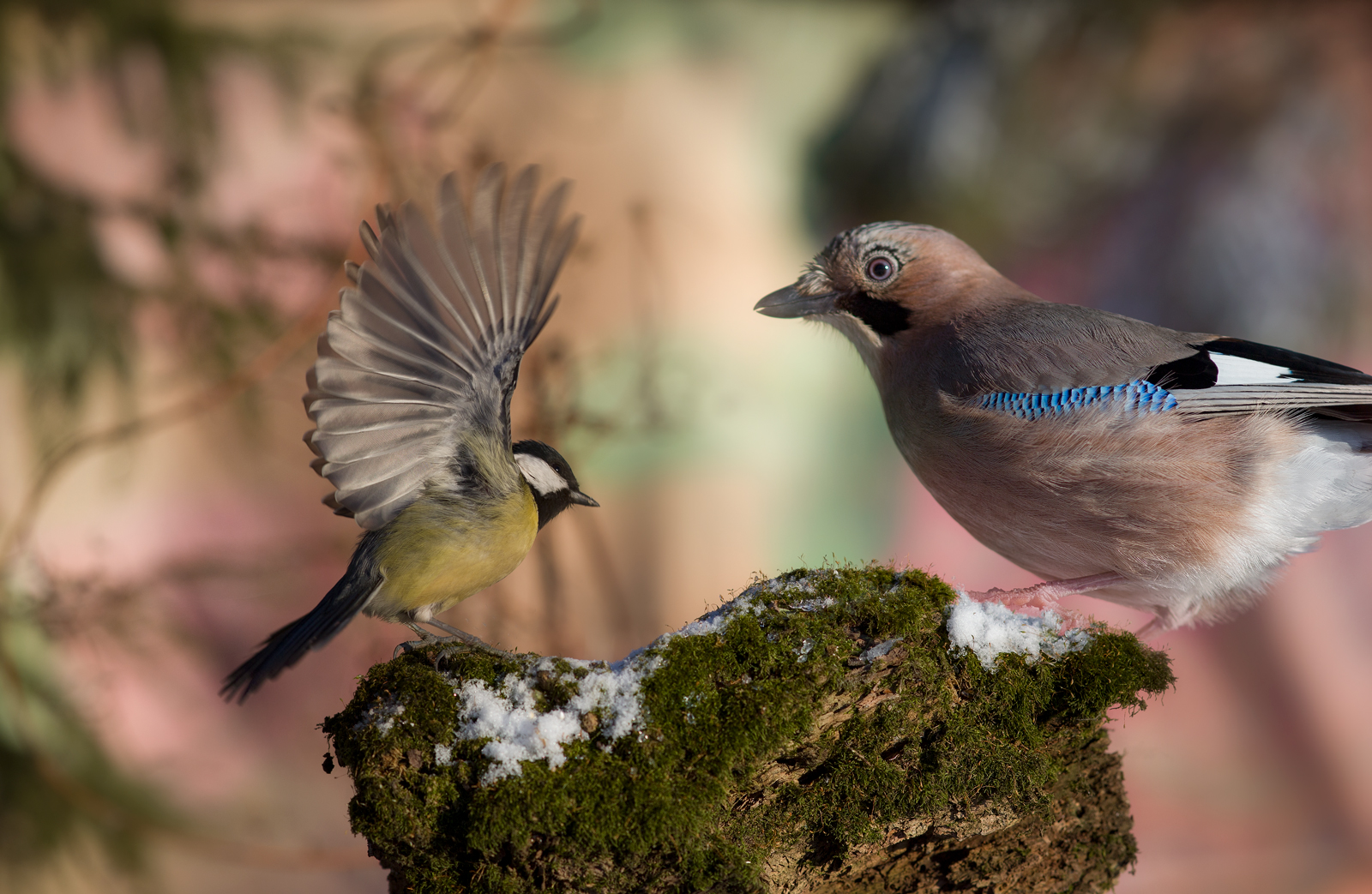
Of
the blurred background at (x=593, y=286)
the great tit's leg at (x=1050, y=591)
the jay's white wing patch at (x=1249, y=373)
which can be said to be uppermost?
the blurred background at (x=593, y=286)

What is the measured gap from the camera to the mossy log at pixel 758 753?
1501 millimetres

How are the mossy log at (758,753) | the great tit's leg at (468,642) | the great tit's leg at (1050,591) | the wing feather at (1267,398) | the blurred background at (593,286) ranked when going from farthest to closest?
1. the blurred background at (593,286)
2. the great tit's leg at (1050,591)
3. the wing feather at (1267,398)
4. the great tit's leg at (468,642)
5. the mossy log at (758,753)

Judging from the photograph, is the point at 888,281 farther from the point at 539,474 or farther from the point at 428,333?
the point at 428,333

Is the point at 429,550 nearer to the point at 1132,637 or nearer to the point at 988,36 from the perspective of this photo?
the point at 1132,637

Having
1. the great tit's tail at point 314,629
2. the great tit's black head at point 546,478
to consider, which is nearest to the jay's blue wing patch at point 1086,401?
the great tit's black head at point 546,478

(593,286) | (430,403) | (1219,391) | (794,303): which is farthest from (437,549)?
(593,286)

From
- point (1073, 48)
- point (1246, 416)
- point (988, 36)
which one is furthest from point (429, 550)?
point (1073, 48)

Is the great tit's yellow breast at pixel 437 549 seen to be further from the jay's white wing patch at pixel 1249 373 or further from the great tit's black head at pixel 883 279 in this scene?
the jay's white wing patch at pixel 1249 373

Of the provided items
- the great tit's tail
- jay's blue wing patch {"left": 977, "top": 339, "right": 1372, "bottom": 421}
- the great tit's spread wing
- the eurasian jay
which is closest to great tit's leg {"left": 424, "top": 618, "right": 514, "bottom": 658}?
the great tit's tail

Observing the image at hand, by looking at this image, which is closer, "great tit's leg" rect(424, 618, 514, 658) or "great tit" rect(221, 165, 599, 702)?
"great tit" rect(221, 165, 599, 702)

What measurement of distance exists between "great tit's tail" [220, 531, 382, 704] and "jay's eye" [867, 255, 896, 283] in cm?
124

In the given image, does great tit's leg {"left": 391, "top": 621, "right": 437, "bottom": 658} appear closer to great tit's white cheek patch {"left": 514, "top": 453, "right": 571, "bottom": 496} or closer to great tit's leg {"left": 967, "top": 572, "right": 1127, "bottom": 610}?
great tit's white cheek patch {"left": 514, "top": 453, "right": 571, "bottom": 496}

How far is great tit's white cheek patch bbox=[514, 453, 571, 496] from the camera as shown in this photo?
2.03 metres

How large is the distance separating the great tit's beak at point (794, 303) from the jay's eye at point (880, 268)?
0.09 metres
